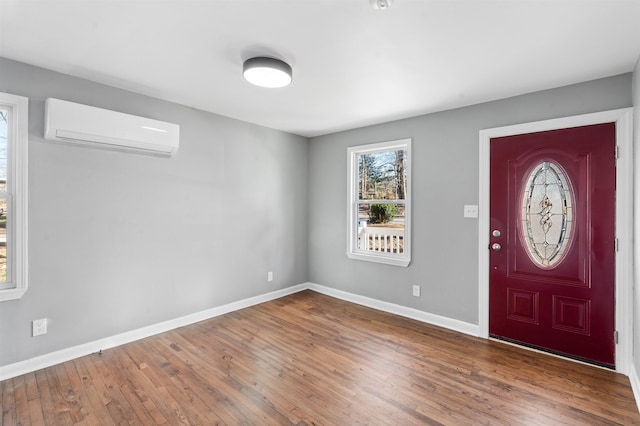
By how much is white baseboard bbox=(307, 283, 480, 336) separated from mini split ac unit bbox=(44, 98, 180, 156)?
2840 mm

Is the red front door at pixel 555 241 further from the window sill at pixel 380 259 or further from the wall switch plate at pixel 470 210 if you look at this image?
the window sill at pixel 380 259

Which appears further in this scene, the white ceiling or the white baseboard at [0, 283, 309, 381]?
the white baseboard at [0, 283, 309, 381]

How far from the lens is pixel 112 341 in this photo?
9.20 feet

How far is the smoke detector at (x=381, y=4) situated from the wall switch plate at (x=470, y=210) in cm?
224

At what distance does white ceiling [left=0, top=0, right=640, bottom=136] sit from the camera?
1.69m

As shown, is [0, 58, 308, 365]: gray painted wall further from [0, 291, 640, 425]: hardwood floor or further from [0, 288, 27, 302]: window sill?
[0, 291, 640, 425]: hardwood floor

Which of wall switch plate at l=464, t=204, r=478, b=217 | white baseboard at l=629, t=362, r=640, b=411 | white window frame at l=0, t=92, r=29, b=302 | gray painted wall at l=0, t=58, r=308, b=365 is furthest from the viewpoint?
wall switch plate at l=464, t=204, r=478, b=217

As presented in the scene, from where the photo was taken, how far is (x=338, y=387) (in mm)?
2215

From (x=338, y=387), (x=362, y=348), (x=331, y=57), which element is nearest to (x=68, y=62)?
(x=331, y=57)

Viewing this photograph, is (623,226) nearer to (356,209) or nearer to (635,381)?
(635,381)

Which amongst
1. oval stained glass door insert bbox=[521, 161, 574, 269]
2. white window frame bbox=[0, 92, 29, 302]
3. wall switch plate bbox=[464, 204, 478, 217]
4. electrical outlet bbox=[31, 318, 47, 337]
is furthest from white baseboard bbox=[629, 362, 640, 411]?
white window frame bbox=[0, 92, 29, 302]

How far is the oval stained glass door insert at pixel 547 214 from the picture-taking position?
105 inches

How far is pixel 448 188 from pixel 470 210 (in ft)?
1.11

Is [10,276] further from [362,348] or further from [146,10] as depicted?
[362,348]
